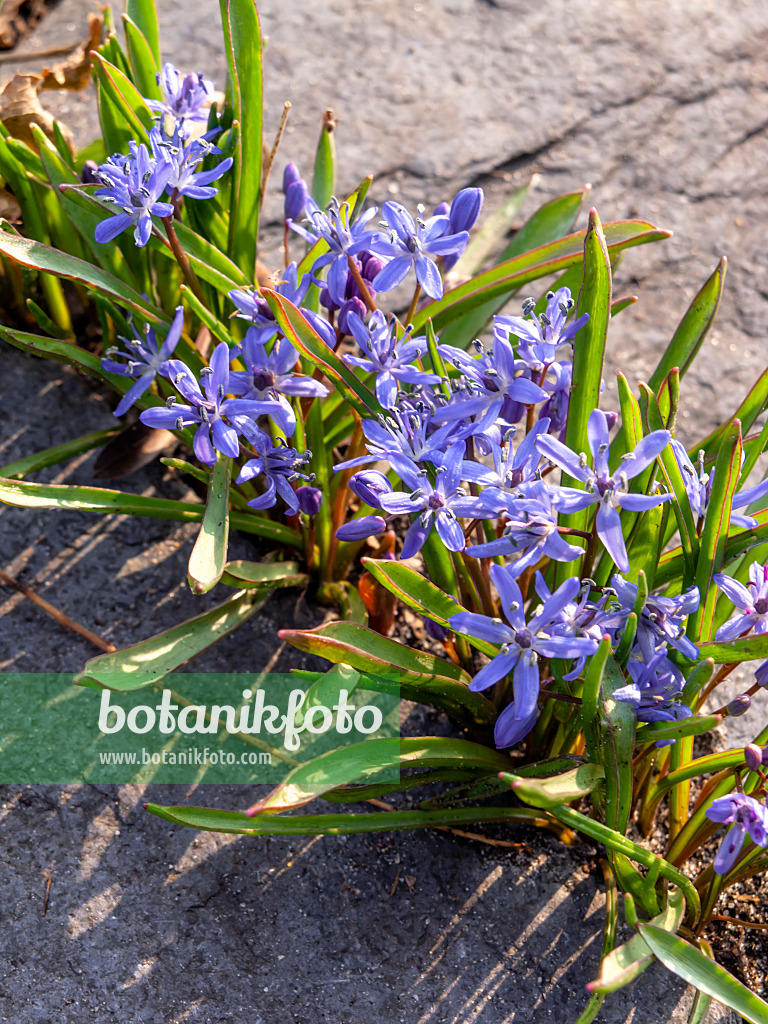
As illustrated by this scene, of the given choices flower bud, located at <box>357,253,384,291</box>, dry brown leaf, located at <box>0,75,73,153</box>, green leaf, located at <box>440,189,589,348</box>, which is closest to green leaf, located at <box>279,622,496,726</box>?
flower bud, located at <box>357,253,384,291</box>

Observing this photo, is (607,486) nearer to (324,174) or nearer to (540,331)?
(540,331)

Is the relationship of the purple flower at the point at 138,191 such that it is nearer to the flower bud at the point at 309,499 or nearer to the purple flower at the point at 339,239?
the purple flower at the point at 339,239

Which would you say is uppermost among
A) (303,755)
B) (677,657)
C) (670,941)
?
(677,657)

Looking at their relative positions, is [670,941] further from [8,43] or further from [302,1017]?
[8,43]

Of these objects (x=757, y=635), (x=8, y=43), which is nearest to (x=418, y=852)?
(x=757, y=635)

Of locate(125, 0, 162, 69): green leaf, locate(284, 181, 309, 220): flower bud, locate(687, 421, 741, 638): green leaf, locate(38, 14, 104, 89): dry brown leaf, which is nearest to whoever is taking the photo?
locate(687, 421, 741, 638): green leaf

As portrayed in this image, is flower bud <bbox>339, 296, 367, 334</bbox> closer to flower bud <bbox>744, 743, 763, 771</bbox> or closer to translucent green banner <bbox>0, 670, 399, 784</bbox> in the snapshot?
translucent green banner <bbox>0, 670, 399, 784</bbox>

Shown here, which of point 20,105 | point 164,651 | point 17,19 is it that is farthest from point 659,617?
point 17,19
